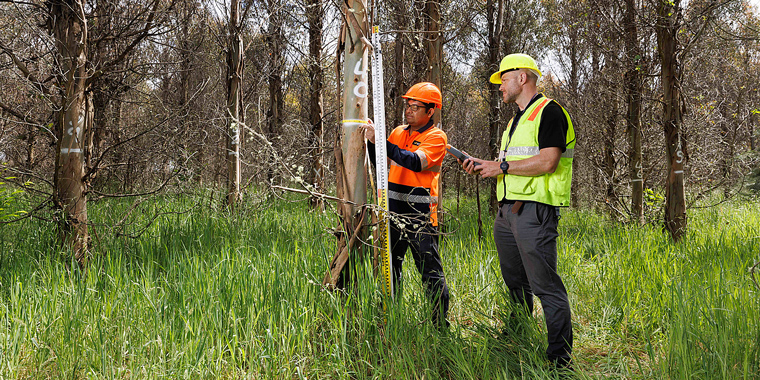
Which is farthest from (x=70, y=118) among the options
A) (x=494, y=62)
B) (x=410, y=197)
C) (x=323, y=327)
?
(x=494, y=62)

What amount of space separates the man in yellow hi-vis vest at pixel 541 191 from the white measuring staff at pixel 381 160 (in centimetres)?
67

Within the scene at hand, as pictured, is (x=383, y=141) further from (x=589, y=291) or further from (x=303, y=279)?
(x=589, y=291)

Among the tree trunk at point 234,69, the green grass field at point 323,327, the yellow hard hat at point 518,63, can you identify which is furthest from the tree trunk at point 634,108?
the tree trunk at point 234,69

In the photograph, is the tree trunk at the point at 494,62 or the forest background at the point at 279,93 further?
the tree trunk at the point at 494,62

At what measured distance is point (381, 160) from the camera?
2.54 m

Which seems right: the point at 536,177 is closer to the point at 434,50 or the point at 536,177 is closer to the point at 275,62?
the point at 434,50

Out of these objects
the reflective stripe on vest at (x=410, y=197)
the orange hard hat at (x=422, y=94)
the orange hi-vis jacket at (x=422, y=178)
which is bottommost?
the reflective stripe on vest at (x=410, y=197)

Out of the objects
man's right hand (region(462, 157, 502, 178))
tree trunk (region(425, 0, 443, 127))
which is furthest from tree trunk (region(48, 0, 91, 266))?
tree trunk (region(425, 0, 443, 127))

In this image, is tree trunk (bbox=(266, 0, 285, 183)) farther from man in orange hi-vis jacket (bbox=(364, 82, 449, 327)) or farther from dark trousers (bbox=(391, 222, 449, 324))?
dark trousers (bbox=(391, 222, 449, 324))

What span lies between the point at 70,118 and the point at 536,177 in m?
3.78

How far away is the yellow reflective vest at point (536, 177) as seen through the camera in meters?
2.62

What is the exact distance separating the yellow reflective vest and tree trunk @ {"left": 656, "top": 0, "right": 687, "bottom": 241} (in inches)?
142

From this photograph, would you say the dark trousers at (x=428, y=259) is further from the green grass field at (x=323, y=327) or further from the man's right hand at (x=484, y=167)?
the man's right hand at (x=484, y=167)

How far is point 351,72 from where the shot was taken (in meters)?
2.69
